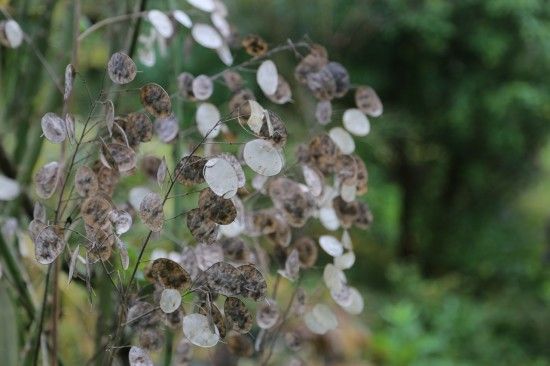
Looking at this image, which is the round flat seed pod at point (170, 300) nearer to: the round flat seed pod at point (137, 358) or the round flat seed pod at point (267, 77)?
the round flat seed pod at point (137, 358)

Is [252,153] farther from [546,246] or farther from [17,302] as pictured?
[546,246]

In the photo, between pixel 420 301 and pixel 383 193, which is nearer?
pixel 420 301

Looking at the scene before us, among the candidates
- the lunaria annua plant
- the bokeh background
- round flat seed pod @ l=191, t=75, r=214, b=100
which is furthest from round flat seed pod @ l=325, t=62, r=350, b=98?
the bokeh background

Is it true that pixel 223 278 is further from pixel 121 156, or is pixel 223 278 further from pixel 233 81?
pixel 233 81

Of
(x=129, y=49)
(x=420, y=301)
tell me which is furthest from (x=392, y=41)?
(x=129, y=49)

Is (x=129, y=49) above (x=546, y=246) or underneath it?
above

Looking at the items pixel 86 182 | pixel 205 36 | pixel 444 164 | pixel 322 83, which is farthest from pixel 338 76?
pixel 444 164
